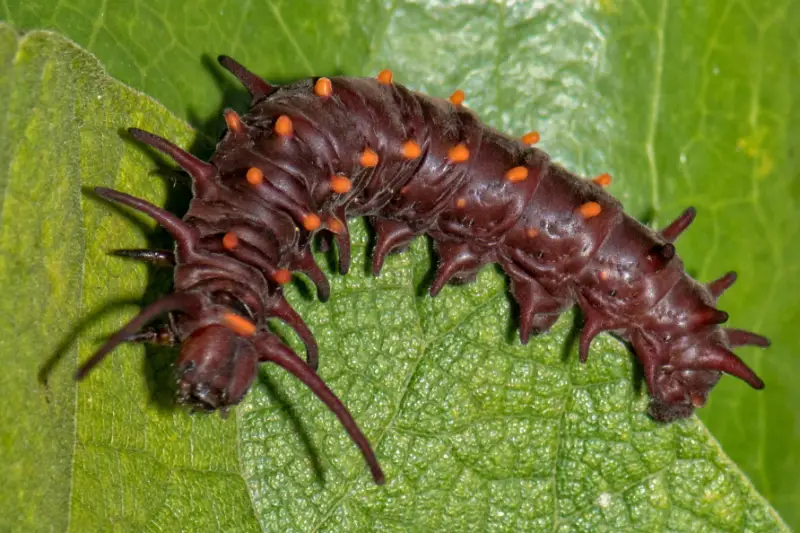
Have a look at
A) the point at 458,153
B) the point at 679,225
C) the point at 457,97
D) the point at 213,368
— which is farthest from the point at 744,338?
the point at 213,368

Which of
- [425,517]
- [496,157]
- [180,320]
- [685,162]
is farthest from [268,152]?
[685,162]

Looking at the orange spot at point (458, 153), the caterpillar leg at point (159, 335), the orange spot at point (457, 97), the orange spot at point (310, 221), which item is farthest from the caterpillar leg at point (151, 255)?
the orange spot at point (457, 97)

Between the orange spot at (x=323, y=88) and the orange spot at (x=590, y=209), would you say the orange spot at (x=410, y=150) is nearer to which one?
the orange spot at (x=323, y=88)

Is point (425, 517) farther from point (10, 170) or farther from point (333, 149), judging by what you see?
point (10, 170)

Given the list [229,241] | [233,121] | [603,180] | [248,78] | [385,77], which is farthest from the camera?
[603,180]

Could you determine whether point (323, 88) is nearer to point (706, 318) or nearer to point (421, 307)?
point (421, 307)

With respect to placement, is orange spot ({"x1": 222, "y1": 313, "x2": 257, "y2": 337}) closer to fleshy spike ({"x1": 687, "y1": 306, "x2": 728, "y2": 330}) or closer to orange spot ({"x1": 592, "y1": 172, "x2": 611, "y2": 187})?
orange spot ({"x1": 592, "y1": 172, "x2": 611, "y2": 187})
